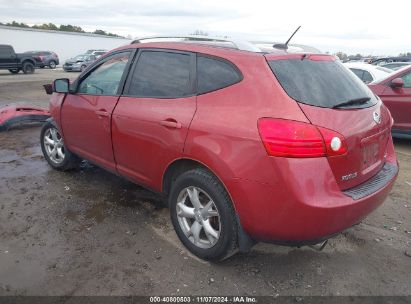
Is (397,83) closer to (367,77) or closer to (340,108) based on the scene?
(367,77)

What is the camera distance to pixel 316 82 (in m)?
2.76

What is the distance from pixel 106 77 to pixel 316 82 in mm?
2240

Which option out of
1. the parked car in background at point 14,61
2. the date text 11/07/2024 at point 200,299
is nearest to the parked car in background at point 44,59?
the parked car in background at point 14,61

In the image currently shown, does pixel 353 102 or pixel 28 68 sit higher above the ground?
pixel 353 102

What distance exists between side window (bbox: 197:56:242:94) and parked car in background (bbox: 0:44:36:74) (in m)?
25.9

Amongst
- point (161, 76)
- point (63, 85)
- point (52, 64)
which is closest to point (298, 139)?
point (161, 76)

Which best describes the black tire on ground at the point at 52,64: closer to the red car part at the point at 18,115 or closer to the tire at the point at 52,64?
the tire at the point at 52,64

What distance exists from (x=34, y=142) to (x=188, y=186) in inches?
181

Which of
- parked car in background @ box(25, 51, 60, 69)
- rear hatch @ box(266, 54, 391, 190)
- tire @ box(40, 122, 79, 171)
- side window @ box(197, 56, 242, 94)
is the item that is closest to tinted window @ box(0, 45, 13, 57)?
parked car in background @ box(25, 51, 60, 69)

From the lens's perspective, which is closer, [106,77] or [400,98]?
[106,77]

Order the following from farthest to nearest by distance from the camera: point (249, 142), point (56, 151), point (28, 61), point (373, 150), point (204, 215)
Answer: point (28, 61), point (56, 151), point (204, 215), point (373, 150), point (249, 142)

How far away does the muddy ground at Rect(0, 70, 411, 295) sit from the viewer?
2783 millimetres

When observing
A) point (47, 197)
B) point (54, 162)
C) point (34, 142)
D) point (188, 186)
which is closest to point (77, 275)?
point (188, 186)

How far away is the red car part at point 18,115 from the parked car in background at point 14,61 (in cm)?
2019
